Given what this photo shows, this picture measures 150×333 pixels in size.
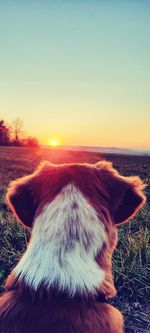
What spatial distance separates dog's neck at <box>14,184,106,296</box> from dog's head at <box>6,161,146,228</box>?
0.35 ft

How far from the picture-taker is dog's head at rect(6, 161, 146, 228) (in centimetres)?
283

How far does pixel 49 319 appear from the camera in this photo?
252 cm

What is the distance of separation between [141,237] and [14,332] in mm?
3502

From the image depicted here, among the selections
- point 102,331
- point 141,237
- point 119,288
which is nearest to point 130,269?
point 119,288

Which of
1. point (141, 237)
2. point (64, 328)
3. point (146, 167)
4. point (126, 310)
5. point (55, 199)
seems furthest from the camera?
point (146, 167)

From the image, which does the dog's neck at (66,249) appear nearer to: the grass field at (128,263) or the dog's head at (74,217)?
the dog's head at (74,217)

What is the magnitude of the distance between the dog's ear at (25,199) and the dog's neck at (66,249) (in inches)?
9.6

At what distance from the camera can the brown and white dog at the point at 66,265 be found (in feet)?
8.40

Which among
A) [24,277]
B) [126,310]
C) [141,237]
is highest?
[24,277]

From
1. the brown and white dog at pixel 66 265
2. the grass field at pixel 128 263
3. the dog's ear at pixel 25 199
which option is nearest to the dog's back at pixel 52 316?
the brown and white dog at pixel 66 265

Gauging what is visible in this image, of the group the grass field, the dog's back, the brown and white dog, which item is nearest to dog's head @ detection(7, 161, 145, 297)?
the brown and white dog

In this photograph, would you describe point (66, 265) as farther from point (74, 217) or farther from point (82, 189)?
point (82, 189)

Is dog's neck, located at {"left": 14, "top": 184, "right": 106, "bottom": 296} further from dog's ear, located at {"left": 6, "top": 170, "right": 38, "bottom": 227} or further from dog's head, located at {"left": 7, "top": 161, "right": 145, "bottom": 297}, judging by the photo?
dog's ear, located at {"left": 6, "top": 170, "right": 38, "bottom": 227}

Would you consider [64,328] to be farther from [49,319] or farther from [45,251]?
[45,251]
